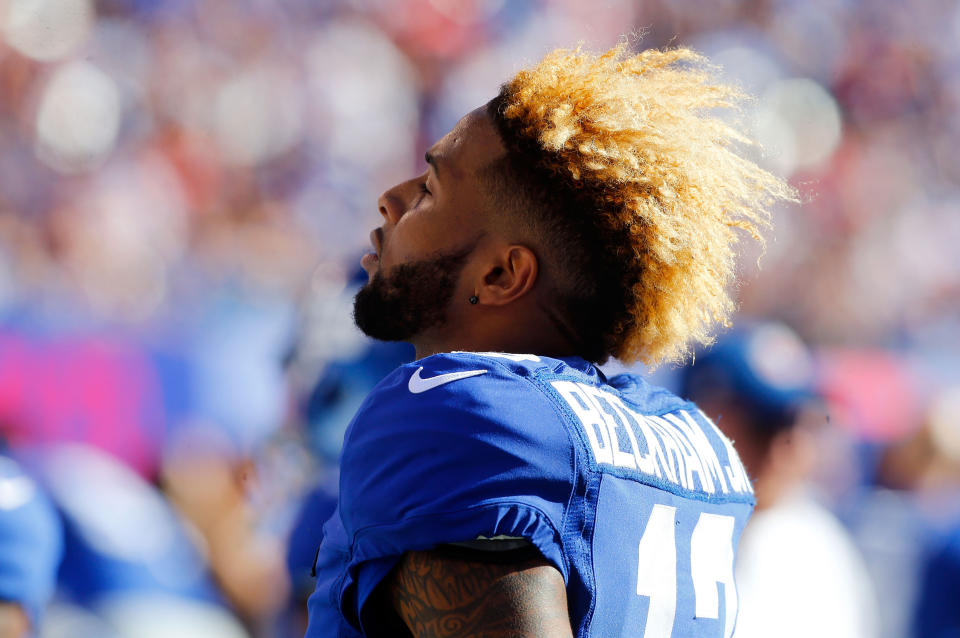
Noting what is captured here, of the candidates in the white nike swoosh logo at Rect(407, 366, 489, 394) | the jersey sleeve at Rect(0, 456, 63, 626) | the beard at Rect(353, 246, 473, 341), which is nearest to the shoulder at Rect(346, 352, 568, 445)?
the white nike swoosh logo at Rect(407, 366, 489, 394)

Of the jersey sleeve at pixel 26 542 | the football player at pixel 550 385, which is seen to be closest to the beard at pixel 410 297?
the football player at pixel 550 385

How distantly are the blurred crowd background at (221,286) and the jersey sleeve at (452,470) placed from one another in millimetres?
820

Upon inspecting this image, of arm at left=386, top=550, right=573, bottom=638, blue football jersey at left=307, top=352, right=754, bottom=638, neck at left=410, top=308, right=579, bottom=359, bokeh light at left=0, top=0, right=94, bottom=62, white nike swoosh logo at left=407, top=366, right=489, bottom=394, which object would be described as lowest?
arm at left=386, top=550, right=573, bottom=638

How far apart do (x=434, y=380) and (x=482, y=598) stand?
0.22 meters

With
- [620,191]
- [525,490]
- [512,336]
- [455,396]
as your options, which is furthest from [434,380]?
[620,191]

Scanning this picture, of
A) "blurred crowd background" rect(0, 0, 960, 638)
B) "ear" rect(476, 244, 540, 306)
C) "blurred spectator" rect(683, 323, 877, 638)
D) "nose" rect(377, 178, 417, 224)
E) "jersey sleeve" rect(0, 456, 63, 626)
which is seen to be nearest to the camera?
"ear" rect(476, 244, 540, 306)

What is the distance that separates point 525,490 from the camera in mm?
850

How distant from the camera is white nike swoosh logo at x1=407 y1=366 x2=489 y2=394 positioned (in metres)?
0.91

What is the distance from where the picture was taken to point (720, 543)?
3.76ft

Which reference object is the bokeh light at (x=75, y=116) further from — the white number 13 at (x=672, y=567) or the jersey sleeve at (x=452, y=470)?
the white number 13 at (x=672, y=567)

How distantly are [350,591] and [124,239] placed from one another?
165 centimetres

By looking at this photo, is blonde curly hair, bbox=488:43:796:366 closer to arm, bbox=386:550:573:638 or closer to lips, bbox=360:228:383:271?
lips, bbox=360:228:383:271

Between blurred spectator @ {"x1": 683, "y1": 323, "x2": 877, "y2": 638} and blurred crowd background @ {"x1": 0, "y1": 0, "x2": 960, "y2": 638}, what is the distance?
18 centimetres

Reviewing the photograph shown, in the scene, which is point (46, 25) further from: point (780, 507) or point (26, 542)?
point (780, 507)
